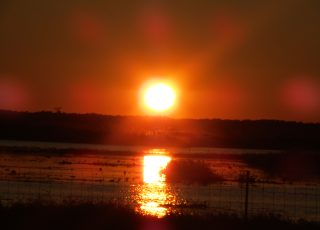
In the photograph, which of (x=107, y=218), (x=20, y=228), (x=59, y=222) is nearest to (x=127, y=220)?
(x=107, y=218)

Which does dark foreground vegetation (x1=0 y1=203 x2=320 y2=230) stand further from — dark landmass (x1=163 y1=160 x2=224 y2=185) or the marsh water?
dark landmass (x1=163 y1=160 x2=224 y2=185)

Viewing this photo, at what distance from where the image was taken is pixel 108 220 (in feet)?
49.5

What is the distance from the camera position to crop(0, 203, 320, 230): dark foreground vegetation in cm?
1472

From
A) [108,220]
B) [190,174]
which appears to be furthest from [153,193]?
[190,174]

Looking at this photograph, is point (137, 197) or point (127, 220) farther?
point (137, 197)

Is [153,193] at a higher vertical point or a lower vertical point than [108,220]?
lower

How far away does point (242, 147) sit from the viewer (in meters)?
120

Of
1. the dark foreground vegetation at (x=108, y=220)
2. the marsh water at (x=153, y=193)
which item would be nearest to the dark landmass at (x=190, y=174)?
the marsh water at (x=153, y=193)

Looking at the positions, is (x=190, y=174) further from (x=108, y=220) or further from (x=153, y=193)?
(x=108, y=220)

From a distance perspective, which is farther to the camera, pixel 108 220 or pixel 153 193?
pixel 153 193

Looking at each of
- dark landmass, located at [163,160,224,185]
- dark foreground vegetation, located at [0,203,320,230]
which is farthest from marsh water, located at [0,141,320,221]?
dark foreground vegetation, located at [0,203,320,230]

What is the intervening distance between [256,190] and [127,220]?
15.1 m

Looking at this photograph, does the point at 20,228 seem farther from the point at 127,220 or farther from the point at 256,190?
the point at 256,190

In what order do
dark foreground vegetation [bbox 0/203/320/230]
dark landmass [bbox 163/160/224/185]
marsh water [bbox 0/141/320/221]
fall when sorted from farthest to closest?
1. dark landmass [bbox 163/160/224/185]
2. marsh water [bbox 0/141/320/221]
3. dark foreground vegetation [bbox 0/203/320/230]
